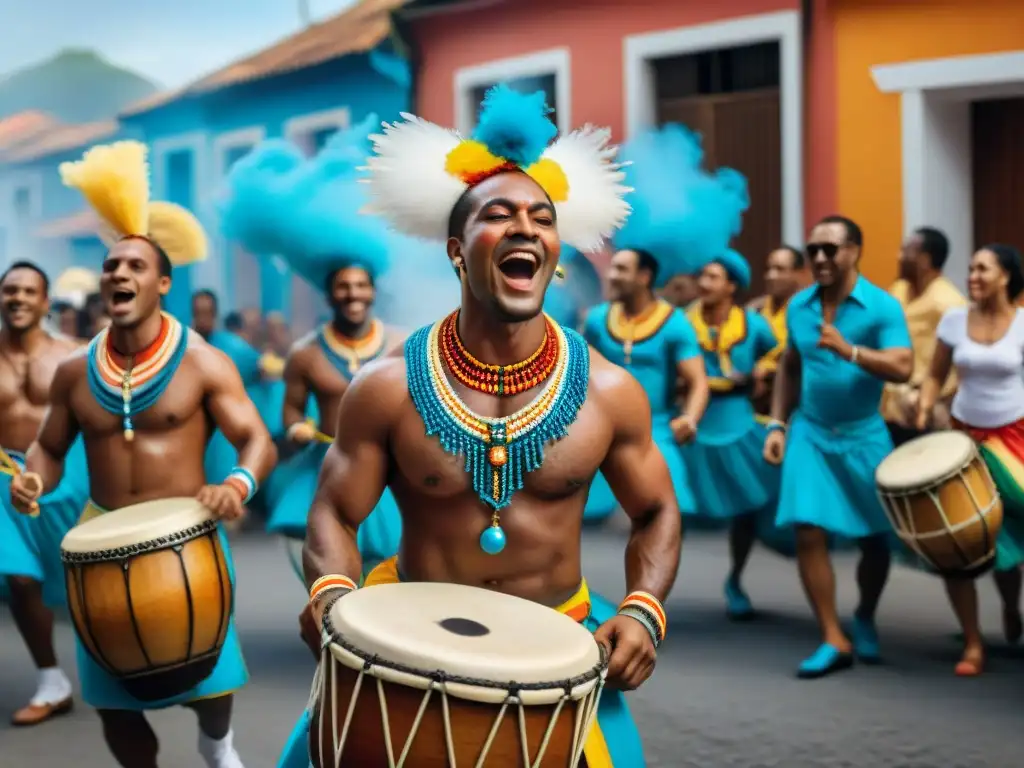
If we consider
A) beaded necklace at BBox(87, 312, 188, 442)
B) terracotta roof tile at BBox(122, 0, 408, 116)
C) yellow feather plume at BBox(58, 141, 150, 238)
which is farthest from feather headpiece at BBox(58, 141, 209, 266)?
terracotta roof tile at BBox(122, 0, 408, 116)

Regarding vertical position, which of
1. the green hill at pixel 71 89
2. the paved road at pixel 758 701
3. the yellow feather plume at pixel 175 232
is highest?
the green hill at pixel 71 89

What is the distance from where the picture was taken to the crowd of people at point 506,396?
11.9 ft

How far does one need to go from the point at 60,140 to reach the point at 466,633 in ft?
93.2

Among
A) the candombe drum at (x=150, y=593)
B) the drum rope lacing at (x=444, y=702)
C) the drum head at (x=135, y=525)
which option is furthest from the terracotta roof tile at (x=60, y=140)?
the drum rope lacing at (x=444, y=702)

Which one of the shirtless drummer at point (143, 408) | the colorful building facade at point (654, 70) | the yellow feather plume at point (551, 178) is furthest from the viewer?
the colorful building facade at point (654, 70)

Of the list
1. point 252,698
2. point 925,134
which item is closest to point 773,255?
point 925,134

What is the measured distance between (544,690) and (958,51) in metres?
10.2

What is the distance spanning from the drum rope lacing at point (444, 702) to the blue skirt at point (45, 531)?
4.09 meters

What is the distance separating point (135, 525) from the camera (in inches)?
193

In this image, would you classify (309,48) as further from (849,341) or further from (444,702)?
(444,702)

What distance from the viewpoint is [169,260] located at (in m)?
5.91

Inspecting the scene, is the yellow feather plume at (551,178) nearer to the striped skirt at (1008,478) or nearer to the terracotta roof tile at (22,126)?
the striped skirt at (1008,478)

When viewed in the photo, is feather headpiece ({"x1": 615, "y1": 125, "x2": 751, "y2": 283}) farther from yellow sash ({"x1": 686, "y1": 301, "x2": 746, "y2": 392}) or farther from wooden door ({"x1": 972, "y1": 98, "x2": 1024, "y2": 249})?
A: wooden door ({"x1": 972, "y1": 98, "x2": 1024, "y2": 249})

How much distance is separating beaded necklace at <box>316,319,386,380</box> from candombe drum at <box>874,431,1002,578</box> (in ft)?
8.03
